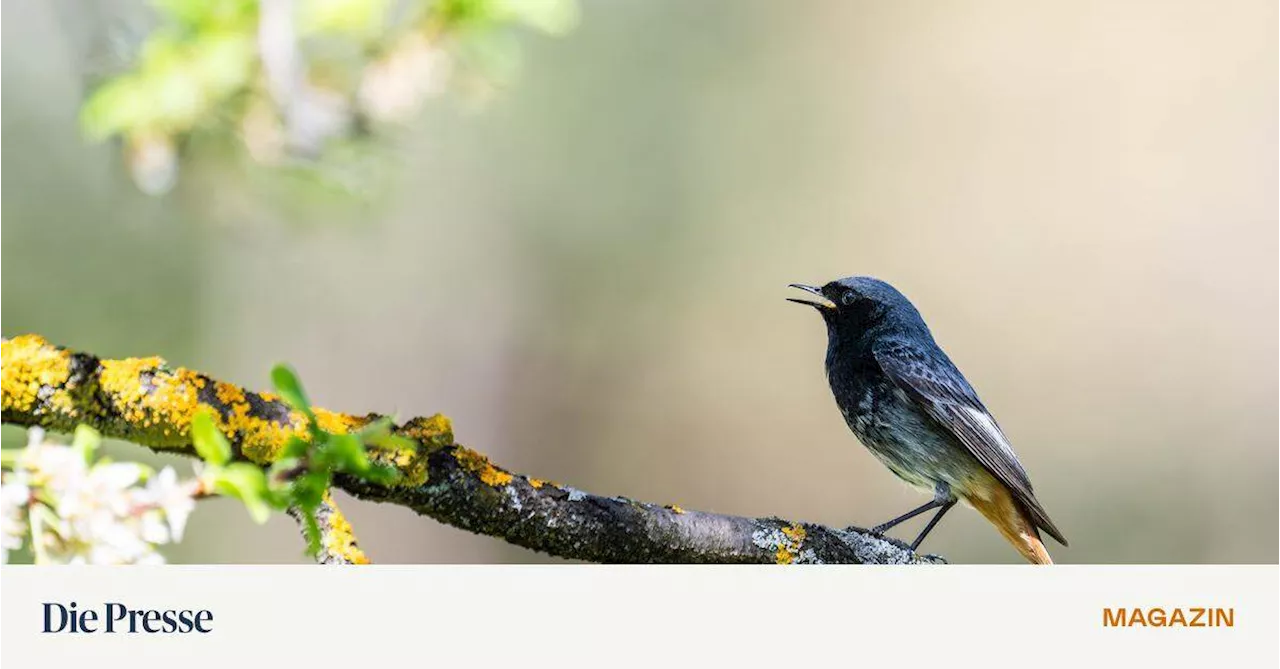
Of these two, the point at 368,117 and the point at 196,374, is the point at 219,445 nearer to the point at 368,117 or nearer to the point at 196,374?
the point at 196,374

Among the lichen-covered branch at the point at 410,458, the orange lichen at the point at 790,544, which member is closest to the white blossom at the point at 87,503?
the lichen-covered branch at the point at 410,458

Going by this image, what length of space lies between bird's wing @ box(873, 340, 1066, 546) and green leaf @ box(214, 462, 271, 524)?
9.95 ft

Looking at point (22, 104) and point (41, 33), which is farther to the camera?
point (22, 104)

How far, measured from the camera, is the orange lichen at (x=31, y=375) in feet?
7.19

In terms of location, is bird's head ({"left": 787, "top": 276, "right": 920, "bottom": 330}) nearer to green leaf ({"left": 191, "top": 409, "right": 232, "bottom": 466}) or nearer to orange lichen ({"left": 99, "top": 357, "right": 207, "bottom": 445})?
orange lichen ({"left": 99, "top": 357, "right": 207, "bottom": 445})

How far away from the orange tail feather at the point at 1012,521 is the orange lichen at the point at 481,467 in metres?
2.22

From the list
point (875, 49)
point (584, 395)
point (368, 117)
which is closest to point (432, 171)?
point (584, 395)

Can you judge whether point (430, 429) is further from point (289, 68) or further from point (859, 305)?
point (859, 305)

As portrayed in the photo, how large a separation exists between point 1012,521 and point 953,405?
0.45m

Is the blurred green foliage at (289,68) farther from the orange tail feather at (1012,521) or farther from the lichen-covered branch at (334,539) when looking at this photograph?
the orange tail feather at (1012,521)

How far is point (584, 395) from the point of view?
7.99 meters

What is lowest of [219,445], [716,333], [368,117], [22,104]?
[219,445]
